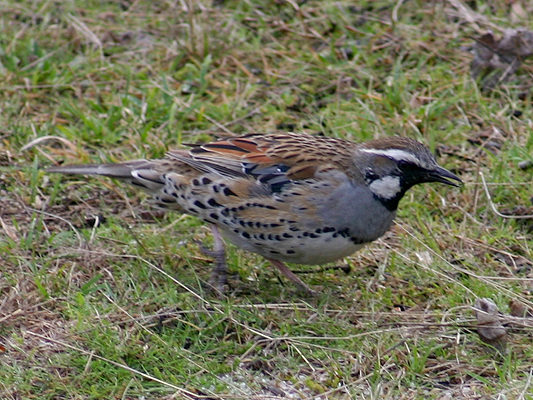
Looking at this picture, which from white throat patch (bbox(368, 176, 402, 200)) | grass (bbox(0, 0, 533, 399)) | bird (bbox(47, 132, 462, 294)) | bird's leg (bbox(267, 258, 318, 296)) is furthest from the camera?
bird's leg (bbox(267, 258, 318, 296))

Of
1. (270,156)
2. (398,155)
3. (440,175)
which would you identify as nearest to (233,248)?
(270,156)

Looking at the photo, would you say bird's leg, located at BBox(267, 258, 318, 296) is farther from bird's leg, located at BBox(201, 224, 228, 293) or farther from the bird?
bird's leg, located at BBox(201, 224, 228, 293)

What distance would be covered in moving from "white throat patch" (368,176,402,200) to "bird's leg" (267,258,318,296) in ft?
2.58

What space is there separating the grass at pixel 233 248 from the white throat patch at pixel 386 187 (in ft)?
1.83

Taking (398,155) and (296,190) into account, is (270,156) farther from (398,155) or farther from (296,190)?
(398,155)

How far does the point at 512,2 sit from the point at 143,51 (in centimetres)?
388

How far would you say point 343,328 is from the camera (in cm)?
535

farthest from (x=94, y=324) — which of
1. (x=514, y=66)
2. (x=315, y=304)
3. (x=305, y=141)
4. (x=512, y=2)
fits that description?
(x=512, y=2)

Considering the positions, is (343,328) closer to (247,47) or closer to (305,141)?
(305,141)

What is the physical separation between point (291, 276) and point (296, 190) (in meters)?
0.67

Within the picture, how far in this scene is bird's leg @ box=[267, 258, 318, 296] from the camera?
580cm

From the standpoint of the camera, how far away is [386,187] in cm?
561

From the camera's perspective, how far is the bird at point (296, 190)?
546 centimetres

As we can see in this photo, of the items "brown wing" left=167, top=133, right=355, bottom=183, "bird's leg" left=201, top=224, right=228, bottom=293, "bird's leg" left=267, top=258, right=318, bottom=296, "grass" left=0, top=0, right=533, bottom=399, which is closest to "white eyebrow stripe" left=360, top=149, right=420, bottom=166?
"brown wing" left=167, top=133, right=355, bottom=183
